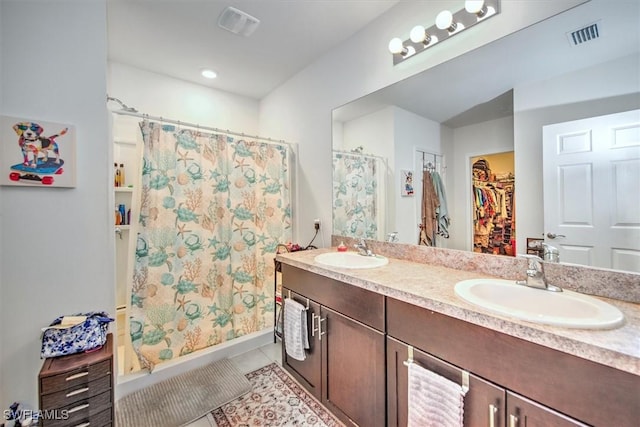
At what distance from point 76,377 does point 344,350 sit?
1.22 metres

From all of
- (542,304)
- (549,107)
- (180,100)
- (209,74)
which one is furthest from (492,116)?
(180,100)

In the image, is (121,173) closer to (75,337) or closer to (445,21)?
(75,337)

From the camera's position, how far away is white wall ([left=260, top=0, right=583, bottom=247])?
4.32 ft

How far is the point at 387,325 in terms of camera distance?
1.18 m

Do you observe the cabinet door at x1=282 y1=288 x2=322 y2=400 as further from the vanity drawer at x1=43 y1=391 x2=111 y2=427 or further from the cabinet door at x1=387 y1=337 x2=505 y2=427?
the vanity drawer at x1=43 y1=391 x2=111 y2=427

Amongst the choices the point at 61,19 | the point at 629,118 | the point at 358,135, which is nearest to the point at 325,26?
the point at 358,135

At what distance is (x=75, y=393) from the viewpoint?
1.11 m

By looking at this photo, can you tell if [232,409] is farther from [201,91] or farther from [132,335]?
[201,91]

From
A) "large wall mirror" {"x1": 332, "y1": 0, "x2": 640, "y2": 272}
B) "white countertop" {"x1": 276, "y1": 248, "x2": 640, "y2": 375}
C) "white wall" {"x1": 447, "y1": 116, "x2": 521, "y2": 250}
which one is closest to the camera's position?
"white countertop" {"x1": 276, "y1": 248, "x2": 640, "y2": 375}

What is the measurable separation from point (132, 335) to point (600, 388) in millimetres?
2368

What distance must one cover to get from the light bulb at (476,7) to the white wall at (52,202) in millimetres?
2020

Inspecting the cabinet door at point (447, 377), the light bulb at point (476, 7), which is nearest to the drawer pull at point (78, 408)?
the cabinet door at point (447, 377)

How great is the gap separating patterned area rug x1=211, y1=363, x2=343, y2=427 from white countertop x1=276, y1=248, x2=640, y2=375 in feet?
2.81

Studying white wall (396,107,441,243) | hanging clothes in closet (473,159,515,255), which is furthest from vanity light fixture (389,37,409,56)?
hanging clothes in closet (473,159,515,255)
